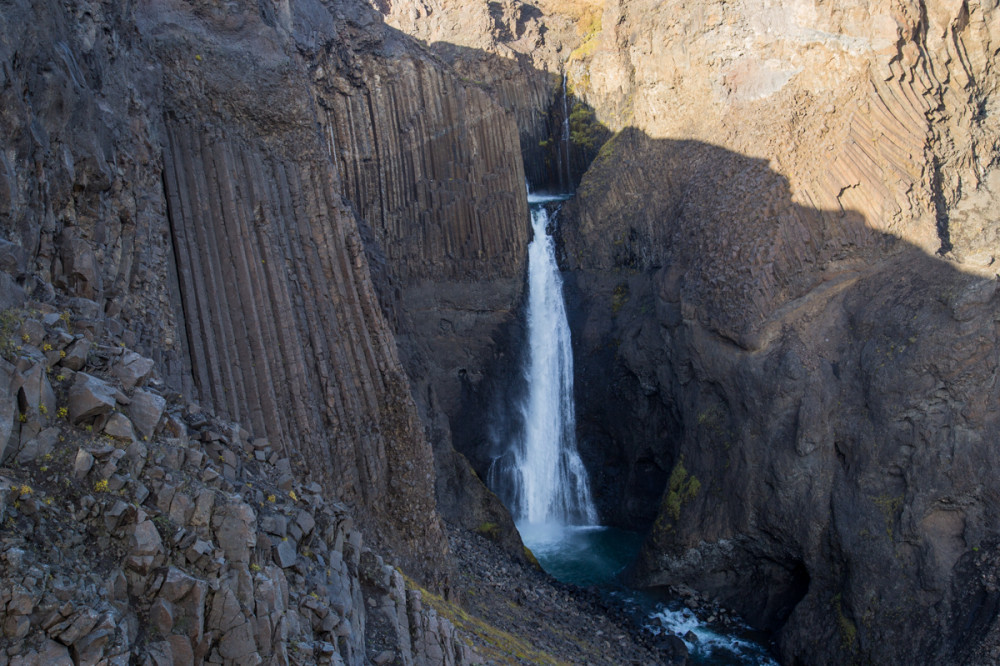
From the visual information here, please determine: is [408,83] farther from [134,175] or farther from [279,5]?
[134,175]

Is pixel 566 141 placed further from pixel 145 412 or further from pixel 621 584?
pixel 145 412

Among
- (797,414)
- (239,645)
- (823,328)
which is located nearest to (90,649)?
(239,645)

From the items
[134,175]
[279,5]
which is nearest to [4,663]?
[134,175]

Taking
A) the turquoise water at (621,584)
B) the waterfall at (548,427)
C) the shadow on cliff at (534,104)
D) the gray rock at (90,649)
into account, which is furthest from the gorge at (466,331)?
the turquoise water at (621,584)

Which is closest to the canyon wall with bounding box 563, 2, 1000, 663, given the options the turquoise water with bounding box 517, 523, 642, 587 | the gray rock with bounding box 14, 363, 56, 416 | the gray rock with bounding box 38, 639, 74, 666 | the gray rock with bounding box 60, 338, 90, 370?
the turquoise water with bounding box 517, 523, 642, 587

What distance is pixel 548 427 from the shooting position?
27219mm

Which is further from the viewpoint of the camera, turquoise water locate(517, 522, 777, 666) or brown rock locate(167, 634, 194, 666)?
turquoise water locate(517, 522, 777, 666)

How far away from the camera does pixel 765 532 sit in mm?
20281

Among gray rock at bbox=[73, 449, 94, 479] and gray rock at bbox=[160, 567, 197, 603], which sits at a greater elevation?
gray rock at bbox=[73, 449, 94, 479]

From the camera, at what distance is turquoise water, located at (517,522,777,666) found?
63.1 ft

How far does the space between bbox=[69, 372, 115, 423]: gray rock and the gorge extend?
5 centimetres

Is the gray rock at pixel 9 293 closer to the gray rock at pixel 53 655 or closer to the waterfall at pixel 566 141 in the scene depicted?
the gray rock at pixel 53 655

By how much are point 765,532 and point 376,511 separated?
35.1ft

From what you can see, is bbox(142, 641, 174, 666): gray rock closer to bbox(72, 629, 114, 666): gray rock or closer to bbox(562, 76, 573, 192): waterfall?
bbox(72, 629, 114, 666): gray rock
